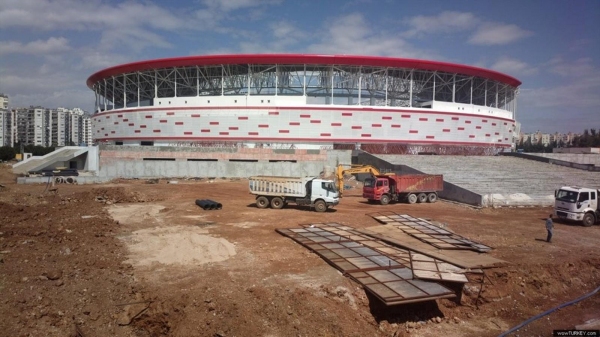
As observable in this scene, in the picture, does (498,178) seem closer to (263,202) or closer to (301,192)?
(301,192)

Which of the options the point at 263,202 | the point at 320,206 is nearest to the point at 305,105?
the point at 263,202

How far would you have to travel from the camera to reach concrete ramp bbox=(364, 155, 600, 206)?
26141 mm

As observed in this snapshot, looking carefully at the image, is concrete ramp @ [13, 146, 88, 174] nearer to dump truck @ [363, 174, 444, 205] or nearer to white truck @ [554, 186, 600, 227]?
dump truck @ [363, 174, 444, 205]

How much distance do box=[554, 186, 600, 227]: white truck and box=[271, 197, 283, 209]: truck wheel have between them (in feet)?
49.3

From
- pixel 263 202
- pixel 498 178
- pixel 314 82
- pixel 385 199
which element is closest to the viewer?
pixel 263 202

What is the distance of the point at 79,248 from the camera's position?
41.3 ft

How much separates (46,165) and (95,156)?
18.3ft

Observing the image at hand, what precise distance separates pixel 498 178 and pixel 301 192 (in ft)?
65.9

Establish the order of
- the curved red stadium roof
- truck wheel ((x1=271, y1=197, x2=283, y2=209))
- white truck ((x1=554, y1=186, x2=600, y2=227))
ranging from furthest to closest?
the curved red stadium roof → truck wheel ((x1=271, y1=197, x2=283, y2=209)) → white truck ((x1=554, y1=186, x2=600, y2=227))

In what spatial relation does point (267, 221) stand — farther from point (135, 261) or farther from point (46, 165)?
point (46, 165)

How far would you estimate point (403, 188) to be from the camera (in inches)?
1024

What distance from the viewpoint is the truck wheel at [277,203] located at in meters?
22.4

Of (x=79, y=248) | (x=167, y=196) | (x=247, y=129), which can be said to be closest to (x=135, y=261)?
(x=79, y=248)

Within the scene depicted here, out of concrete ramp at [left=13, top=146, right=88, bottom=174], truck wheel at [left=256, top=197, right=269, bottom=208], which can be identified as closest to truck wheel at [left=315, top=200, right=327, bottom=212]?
truck wheel at [left=256, top=197, right=269, bottom=208]
